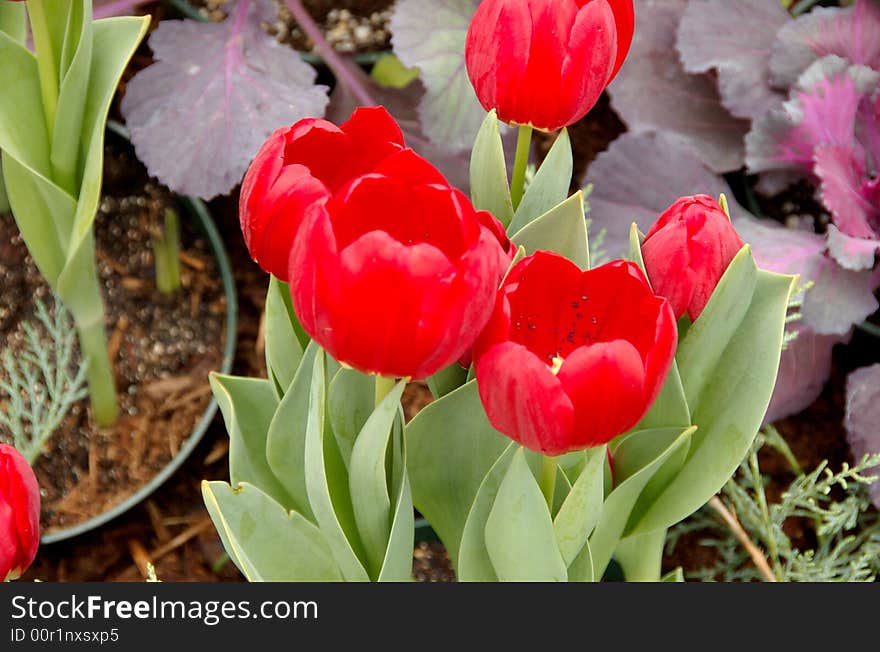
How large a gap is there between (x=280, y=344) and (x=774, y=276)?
231 mm

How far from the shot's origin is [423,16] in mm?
A: 985

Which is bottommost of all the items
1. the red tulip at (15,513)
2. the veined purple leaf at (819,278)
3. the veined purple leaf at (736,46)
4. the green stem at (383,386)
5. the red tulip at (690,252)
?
the veined purple leaf at (819,278)

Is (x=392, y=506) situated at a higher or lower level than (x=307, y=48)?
higher

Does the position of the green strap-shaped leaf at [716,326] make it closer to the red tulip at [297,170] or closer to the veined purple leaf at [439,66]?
the red tulip at [297,170]

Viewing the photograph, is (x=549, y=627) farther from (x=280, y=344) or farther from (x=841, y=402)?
(x=841, y=402)

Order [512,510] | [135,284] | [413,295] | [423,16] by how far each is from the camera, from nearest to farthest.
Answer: [413,295], [512,510], [423,16], [135,284]

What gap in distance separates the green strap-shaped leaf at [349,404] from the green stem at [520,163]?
0.12m

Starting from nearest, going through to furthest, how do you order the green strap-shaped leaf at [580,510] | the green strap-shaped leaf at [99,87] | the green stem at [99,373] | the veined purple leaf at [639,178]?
the green strap-shaped leaf at [580,510] → the green strap-shaped leaf at [99,87] → the green stem at [99,373] → the veined purple leaf at [639,178]

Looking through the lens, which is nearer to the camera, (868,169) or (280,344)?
(280,344)

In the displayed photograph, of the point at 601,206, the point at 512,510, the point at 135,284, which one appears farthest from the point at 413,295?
the point at 135,284

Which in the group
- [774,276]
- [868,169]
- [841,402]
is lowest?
[841,402]

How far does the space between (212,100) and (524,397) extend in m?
0.63

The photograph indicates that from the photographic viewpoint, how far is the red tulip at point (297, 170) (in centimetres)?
40

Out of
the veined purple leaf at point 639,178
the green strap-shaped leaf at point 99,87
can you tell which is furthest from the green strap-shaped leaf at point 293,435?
the veined purple leaf at point 639,178
